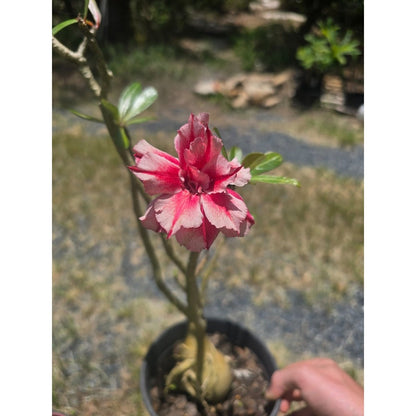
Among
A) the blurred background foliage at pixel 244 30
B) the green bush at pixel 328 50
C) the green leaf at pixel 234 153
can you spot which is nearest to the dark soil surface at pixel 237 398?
the green leaf at pixel 234 153

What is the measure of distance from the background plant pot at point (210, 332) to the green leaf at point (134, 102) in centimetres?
73

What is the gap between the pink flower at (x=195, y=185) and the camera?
604mm

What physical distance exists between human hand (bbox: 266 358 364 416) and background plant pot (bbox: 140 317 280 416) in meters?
0.08

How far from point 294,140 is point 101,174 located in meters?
1.59

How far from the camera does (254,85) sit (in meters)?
4.06

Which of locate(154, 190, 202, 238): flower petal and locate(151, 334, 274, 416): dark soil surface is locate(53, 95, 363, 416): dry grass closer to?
locate(151, 334, 274, 416): dark soil surface

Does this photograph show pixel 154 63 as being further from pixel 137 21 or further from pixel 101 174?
pixel 101 174

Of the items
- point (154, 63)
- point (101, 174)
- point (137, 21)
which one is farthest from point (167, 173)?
point (137, 21)

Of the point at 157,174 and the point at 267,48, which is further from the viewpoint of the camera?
the point at 267,48

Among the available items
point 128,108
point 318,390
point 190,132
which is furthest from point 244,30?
point 190,132

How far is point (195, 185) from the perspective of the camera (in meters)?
0.64

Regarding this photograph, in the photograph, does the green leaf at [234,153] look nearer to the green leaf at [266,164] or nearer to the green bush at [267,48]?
the green leaf at [266,164]

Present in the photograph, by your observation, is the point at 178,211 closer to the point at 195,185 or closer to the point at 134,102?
the point at 195,185

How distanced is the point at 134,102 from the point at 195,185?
1.28 ft
